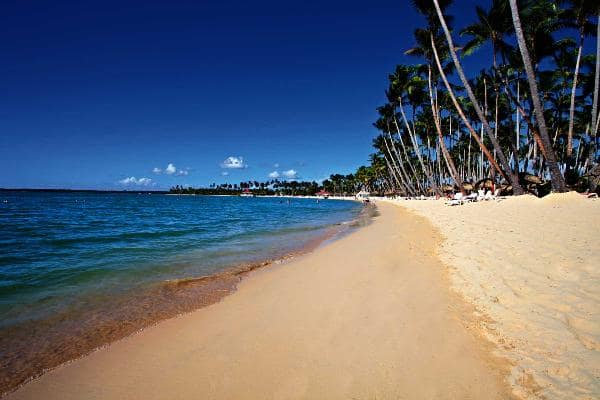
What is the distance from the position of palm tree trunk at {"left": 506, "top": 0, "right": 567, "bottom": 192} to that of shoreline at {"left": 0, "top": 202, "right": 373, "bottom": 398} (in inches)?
639

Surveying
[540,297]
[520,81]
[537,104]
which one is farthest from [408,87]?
[540,297]

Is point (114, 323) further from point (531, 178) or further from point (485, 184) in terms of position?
point (485, 184)

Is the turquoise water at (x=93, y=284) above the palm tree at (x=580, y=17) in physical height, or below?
below

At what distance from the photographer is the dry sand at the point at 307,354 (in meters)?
2.58

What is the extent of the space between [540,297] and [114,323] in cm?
613

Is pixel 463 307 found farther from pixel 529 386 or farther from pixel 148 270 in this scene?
pixel 148 270

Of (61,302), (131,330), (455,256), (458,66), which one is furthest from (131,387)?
(458,66)

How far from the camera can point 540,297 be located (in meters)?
3.88

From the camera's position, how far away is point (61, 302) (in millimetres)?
5375

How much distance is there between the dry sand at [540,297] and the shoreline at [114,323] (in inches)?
171

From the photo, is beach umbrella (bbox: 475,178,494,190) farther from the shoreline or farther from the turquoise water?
the shoreline

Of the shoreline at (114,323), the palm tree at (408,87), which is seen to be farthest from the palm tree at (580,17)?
the shoreline at (114,323)

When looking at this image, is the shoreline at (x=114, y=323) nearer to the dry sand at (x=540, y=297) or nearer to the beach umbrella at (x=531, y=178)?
the dry sand at (x=540, y=297)

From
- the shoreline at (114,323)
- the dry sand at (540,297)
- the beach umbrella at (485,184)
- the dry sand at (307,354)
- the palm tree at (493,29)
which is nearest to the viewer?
the dry sand at (540,297)
